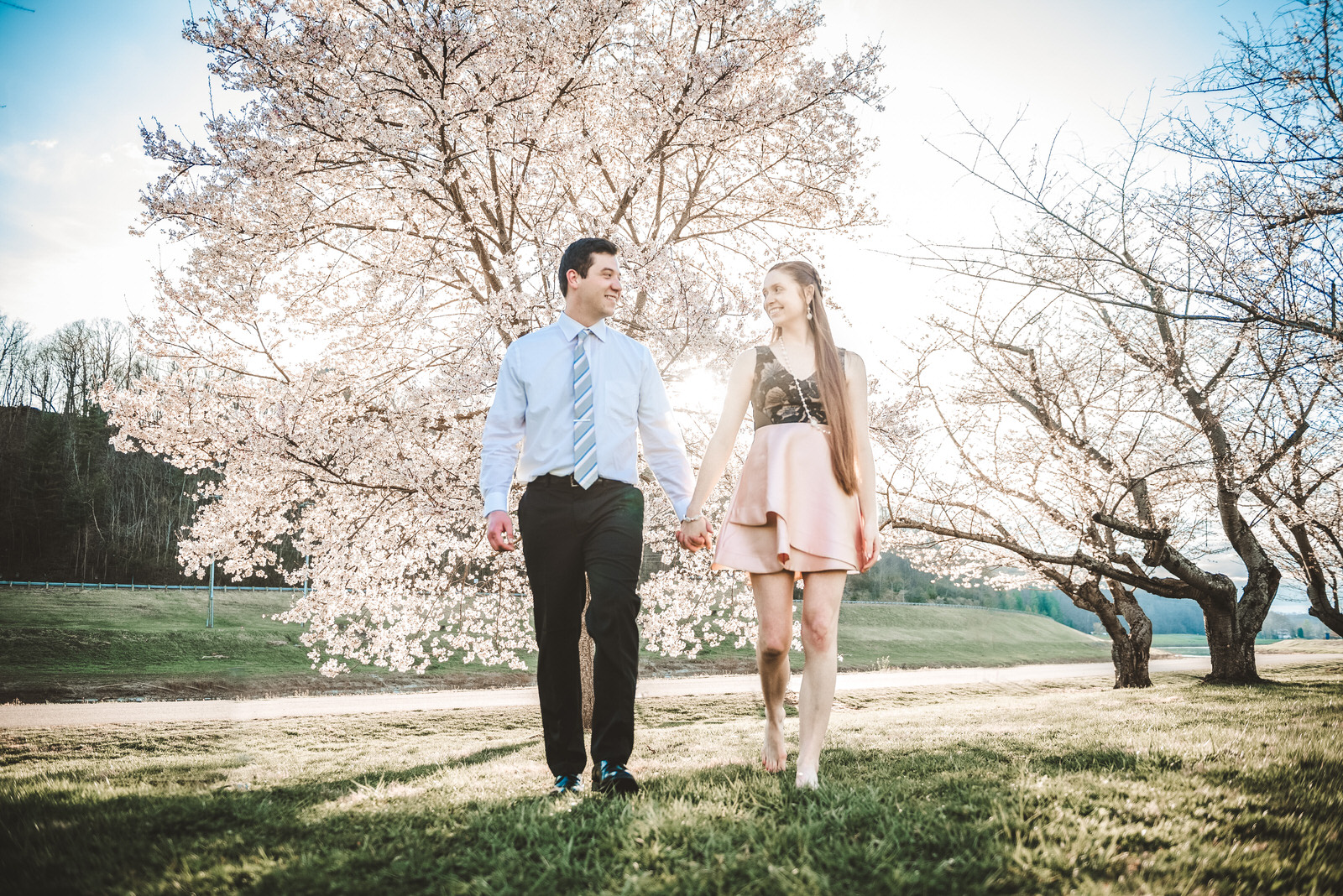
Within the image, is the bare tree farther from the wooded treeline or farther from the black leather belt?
the black leather belt

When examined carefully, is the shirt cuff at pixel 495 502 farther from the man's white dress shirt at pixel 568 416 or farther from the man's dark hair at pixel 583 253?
the man's dark hair at pixel 583 253

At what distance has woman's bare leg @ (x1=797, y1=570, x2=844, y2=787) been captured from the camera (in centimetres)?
297

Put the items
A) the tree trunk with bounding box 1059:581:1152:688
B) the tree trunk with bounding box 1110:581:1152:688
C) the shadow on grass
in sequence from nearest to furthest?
1. the shadow on grass
2. the tree trunk with bounding box 1059:581:1152:688
3. the tree trunk with bounding box 1110:581:1152:688

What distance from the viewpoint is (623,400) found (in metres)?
3.42

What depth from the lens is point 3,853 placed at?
208cm

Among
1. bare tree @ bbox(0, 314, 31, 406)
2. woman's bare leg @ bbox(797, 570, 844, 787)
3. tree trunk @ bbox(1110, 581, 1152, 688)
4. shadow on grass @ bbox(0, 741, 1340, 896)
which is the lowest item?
tree trunk @ bbox(1110, 581, 1152, 688)

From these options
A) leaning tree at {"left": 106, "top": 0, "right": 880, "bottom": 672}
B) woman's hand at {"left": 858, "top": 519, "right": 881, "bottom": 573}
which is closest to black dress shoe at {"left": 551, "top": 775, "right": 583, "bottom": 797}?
woman's hand at {"left": 858, "top": 519, "right": 881, "bottom": 573}

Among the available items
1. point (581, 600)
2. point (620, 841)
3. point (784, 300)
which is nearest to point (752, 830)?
point (620, 841)

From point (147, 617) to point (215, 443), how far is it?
28505 mm

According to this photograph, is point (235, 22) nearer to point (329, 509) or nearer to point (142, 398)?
point (142, 398)

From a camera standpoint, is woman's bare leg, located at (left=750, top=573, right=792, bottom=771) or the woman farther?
woman's bare leg, located at (left=750, top=573, right=792, bottom=771)

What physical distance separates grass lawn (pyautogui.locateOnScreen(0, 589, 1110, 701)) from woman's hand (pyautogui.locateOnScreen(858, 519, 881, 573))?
63.3 feet

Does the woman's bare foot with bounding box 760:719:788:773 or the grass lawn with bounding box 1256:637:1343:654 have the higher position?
the woman's bare foot with bounding box 760:719:788:773

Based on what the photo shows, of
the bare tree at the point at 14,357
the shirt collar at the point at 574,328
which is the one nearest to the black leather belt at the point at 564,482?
the shirt collar at the point at 574,328
